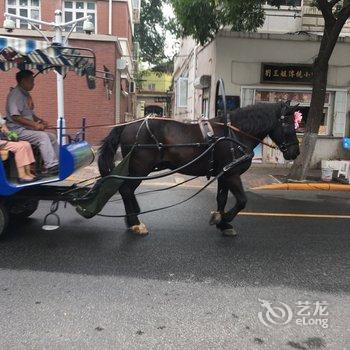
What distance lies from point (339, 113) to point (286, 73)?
2.04 m

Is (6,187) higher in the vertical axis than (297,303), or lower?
higher

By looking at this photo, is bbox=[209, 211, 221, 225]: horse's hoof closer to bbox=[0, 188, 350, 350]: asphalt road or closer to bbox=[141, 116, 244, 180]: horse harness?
bbox=[0, 188, 350, 350]: asphalt road

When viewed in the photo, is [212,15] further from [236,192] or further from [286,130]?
[236,192]

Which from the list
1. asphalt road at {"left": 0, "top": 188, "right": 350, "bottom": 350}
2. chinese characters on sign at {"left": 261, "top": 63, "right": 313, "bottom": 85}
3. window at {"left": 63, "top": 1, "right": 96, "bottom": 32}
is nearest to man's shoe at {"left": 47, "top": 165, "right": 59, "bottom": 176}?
asphalt road at {"left": 0, "top": 188, "right": 350, "bottom": 350}

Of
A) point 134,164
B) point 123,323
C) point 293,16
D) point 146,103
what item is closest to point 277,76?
point 293,16

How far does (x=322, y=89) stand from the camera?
1112 centimetres

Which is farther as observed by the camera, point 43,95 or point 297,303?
point 43,95

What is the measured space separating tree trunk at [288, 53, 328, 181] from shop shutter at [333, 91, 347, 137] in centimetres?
283

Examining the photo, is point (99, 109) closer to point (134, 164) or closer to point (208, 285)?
point (134, 164)

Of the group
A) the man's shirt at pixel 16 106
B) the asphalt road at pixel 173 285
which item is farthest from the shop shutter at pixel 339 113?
the man's shirt at pixel 16 106

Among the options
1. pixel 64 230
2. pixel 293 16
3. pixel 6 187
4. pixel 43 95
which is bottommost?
pixel 64 230

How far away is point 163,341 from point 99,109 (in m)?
15.4

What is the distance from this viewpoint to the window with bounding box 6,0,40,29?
2523cm

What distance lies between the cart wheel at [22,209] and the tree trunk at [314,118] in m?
6.76
